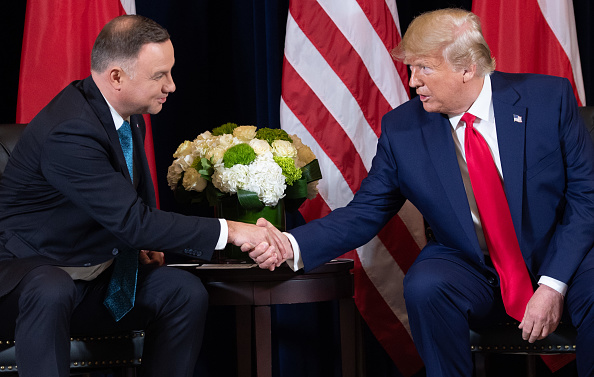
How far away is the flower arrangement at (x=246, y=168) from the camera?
2684mm

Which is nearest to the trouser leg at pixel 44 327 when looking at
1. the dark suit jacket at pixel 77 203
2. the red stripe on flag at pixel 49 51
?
the dark suit jacket at pixel 77 203

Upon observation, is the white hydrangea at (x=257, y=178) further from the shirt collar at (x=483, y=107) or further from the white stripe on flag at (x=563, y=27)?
the white stripe on flag at (x=563, y=27)

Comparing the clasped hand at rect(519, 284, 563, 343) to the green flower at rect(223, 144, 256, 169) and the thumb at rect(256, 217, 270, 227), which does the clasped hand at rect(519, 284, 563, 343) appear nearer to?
the thumb at rect(256, 217, 270, 227)

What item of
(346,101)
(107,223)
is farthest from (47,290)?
(346,101)

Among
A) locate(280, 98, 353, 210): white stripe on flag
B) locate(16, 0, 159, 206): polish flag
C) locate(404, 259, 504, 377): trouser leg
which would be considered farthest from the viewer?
locate(280, 98, 353, 210): white stripe on flag

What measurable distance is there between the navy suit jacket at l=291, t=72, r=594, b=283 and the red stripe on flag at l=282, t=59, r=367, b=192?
62 cm

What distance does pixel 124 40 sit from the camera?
98.6 inches

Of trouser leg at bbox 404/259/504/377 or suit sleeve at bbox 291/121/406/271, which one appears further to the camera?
suit sleeve at bbox 291/121/406/271

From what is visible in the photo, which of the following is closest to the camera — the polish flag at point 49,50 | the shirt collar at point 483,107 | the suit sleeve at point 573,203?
the suit sleeve at point 573,203

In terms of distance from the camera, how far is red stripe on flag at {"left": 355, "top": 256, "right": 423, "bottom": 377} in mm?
3412

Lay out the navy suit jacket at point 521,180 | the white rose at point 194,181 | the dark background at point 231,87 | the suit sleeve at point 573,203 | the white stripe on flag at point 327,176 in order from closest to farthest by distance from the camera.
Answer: the suit sleeve at point 573,203 < the navy suit jacket at point 521,180 < the white rose at point 194,181 < the white stripe on flag at point 327,176 < the dark background at point 231,87

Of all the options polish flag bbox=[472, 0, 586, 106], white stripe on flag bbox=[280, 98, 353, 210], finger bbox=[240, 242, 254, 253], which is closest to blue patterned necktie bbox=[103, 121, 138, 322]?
finger bbox=[240, 242, 254, 253]

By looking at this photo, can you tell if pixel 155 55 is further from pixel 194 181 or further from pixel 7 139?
pixel 7 139

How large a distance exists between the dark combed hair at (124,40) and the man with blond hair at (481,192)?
2.51 ft
